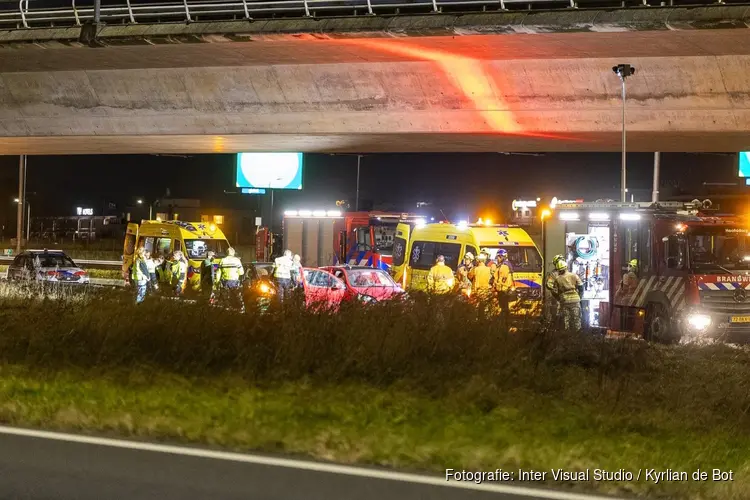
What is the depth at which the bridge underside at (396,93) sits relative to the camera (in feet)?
65.5

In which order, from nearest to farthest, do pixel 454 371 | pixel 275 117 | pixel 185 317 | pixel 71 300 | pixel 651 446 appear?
pixel 651 446
pixel 454 371
pixel 185 317
pixel 71 300
pixel 275 117

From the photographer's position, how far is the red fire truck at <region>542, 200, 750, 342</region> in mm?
16375

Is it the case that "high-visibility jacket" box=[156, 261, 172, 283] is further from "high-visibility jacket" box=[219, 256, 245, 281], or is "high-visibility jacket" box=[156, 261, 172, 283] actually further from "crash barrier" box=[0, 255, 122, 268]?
"crash barrier" box=[0, 255, 122, 268]

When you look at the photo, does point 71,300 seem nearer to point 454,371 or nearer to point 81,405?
point 81,405

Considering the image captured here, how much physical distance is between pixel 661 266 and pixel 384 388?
9.32 m

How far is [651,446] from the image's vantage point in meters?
7.43

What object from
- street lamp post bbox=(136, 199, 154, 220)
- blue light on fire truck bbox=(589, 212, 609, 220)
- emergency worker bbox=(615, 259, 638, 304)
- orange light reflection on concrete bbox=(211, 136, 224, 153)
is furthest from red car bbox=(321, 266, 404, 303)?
street lamp post bbox=(136, 199, 154, 220)

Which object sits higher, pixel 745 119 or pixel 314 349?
pixel 745 119

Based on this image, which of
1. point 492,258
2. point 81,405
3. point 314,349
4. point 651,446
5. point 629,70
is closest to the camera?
point 651,446

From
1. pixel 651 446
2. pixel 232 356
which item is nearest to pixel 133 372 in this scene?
pixel 232 356

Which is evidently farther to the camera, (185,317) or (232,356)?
(185,317)

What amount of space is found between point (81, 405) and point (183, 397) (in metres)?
0.91

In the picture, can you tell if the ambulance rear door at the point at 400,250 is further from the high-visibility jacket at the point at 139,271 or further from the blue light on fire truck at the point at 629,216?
the blue light on fire truck at the point at 629,216

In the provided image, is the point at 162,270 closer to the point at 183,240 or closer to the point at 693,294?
the point at 183,240
